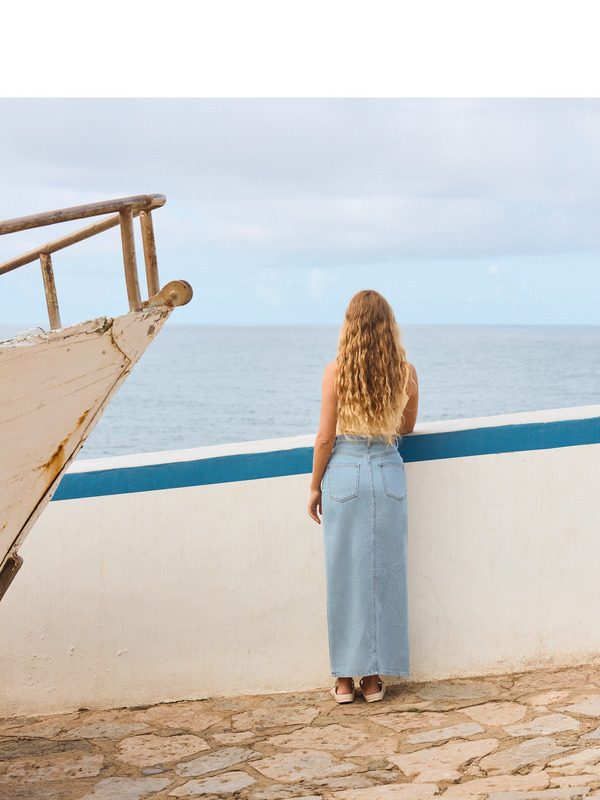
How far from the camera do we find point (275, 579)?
3652mm

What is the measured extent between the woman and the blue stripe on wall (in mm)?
234

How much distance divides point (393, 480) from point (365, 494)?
0.44ft

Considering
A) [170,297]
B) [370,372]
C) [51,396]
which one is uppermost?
[170,297]

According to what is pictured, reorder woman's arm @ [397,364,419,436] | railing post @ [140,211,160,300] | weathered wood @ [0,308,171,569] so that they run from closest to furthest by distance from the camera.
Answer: weathered wood @ [0,308,171,569]
railing post @ [140,211,160,300]
woman's arm @ [397,364,419,436]

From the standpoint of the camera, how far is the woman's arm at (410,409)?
338 cm

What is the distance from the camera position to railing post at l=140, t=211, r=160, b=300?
2.82m

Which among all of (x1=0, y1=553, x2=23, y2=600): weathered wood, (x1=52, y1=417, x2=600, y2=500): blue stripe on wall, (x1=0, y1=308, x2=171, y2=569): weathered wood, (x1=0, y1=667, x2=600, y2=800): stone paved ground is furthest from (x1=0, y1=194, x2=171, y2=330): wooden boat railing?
(x1=0, y1=667, x2=600, y2=800): stone paved ground

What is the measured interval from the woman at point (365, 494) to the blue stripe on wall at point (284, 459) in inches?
9.2

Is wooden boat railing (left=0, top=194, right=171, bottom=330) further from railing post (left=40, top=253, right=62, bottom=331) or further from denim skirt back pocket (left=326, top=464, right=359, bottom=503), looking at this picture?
denim skirt back pocket (left=326, top=464, right=359, bottom=503)

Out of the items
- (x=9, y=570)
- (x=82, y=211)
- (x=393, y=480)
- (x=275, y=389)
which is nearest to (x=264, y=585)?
(x=393, y=480)

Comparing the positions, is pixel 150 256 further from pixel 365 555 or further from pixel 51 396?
pixel 365 555

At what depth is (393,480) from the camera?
11.0ft

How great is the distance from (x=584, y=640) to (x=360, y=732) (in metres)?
1.16

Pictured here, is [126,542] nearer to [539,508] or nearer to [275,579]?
[275,579]
